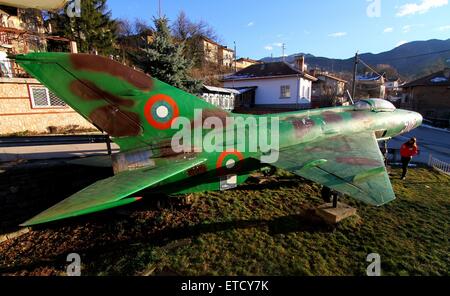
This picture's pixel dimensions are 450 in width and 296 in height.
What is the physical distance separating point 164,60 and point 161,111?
11587 millimetres

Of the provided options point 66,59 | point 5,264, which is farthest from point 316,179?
point 5,264

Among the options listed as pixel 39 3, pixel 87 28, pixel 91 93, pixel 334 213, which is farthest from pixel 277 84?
pixel 91 93

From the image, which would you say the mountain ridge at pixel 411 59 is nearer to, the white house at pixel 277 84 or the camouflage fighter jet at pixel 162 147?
the white house at pixel 277 84

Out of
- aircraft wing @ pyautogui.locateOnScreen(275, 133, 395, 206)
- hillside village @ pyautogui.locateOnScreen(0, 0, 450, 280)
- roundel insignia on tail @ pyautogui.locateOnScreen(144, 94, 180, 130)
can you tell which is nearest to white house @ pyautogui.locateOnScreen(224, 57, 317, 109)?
hillside village @ pyautogui.locateOnScreen(0, 0, 450, 280)

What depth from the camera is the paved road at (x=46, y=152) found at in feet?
28.2

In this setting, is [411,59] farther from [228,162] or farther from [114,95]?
[114,95]

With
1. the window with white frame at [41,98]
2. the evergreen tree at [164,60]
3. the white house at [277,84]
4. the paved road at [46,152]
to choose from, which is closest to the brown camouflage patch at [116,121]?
the paved road at [46,152]

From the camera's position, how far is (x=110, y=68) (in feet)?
16.8

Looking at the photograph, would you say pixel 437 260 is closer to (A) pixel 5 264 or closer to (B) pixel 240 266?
(B) pixel 240 266

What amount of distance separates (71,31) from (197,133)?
37035 mm

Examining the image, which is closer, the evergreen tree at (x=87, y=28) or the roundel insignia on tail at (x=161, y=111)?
the roundel insignia on tail at (x=161, y=111)

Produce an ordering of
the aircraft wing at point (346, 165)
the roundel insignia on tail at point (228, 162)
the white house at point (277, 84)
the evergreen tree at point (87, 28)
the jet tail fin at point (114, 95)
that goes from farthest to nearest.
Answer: the white house at point (277, 84), the evergreen tree at point (87, 28), the roundel insignia on tail at point (228, 162), the aircraft wing at point (346, 165), the jet tail fin at point (114, 95)

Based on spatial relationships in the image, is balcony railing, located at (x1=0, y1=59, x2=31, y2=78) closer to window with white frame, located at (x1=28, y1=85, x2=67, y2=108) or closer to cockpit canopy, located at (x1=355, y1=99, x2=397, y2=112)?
window with white frame, located at (x1=28, y1=85, x2=67, y2=108)

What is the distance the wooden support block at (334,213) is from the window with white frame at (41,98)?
18787 millimetres
